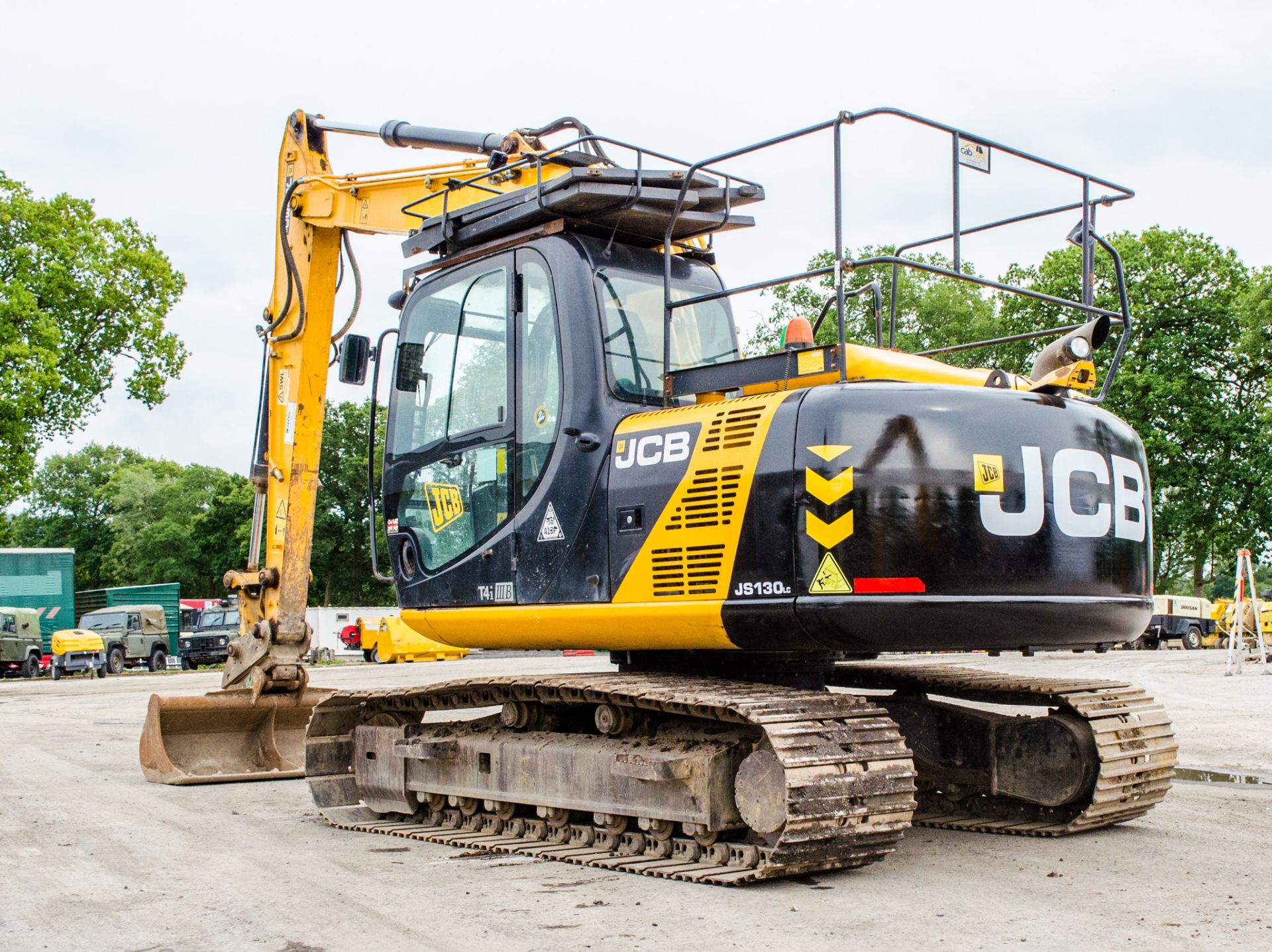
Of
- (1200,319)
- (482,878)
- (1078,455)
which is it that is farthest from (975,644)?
(1200,319)

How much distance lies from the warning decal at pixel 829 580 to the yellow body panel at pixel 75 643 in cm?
3296

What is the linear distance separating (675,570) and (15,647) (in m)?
33.9

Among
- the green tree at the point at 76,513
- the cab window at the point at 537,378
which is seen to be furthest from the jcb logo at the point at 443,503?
the green tree at the point at 76,513

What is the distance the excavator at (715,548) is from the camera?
5754 millimetres

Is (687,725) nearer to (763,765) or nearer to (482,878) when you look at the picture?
(763,765)

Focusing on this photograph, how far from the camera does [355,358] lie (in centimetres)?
823

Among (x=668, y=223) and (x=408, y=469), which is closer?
(x=668, y=223)

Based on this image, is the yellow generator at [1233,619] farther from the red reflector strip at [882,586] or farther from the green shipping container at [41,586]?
the green shipping container at [41,586]

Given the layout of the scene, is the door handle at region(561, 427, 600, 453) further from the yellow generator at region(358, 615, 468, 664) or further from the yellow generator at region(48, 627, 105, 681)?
the yellow generator at region(358, 615, 468, 664)

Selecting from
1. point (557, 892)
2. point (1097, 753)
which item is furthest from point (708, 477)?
point (1097, 753)

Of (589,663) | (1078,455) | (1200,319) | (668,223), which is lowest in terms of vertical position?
(589,663)

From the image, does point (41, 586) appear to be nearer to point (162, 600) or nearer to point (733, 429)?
point (162, 600)

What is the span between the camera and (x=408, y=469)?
8.04 m

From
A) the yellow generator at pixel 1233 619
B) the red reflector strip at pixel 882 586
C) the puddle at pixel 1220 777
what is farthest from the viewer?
the yellow generator at pixel 1233 619
